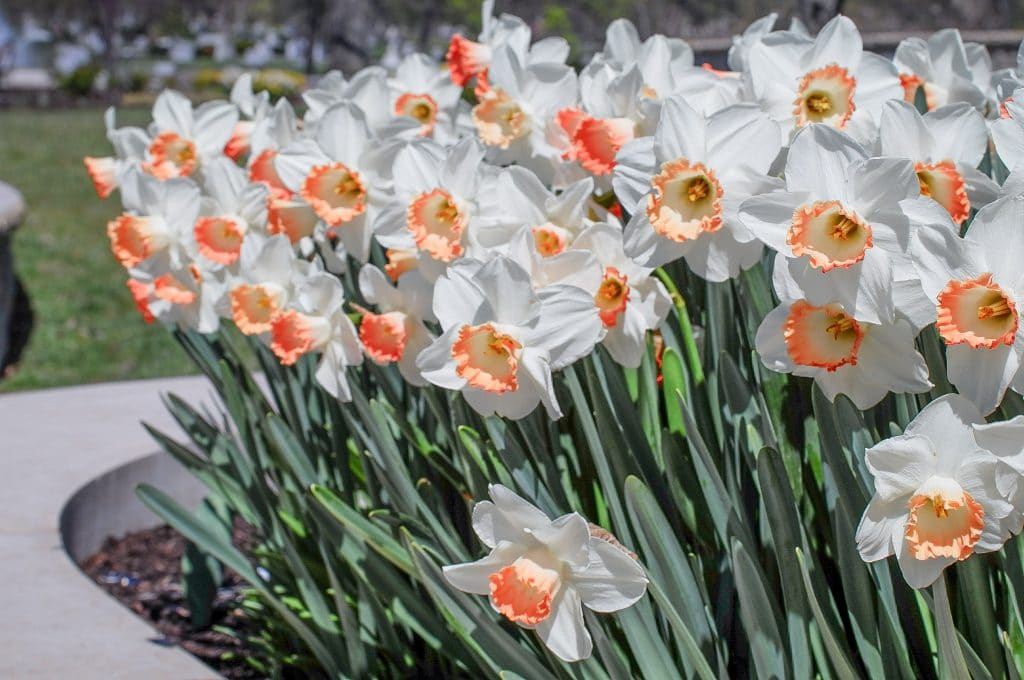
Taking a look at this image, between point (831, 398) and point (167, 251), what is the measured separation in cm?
116

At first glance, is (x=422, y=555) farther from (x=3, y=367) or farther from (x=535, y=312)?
(x=3, y=367)

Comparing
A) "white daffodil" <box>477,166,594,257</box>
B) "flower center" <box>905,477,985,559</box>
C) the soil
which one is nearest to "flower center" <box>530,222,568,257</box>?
"white daffodil" <box>477,166,594,257</box>

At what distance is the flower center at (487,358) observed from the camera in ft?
3.92

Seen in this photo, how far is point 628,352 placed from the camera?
140 centimetres

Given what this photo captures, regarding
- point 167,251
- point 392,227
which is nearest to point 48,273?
point 167,251

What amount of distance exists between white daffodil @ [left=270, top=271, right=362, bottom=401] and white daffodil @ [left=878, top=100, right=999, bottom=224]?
28.3 inches

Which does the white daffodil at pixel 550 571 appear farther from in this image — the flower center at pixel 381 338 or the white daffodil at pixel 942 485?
the flower center at pixel 381 338

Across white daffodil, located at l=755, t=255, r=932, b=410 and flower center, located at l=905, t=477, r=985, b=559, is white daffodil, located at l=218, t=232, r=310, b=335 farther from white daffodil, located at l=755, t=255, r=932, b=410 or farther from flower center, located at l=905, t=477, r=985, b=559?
flower center, located at l=905, t=477, r=985, b=559

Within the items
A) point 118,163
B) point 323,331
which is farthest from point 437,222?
point 118,163

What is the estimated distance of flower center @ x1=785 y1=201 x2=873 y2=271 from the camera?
1.00 m

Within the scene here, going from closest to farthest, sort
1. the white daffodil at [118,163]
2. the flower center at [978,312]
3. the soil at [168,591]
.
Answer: the flower center at [978,312], the white daffodil at [118,163], the soil at [168,591]

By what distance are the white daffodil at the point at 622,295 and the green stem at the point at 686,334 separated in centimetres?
14

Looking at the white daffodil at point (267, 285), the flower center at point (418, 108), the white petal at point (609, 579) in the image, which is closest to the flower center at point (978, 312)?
the white petal at point (609, 579)

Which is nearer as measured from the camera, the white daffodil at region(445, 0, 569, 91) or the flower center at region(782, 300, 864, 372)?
the flower center at region(782, 300, 864, 372)
